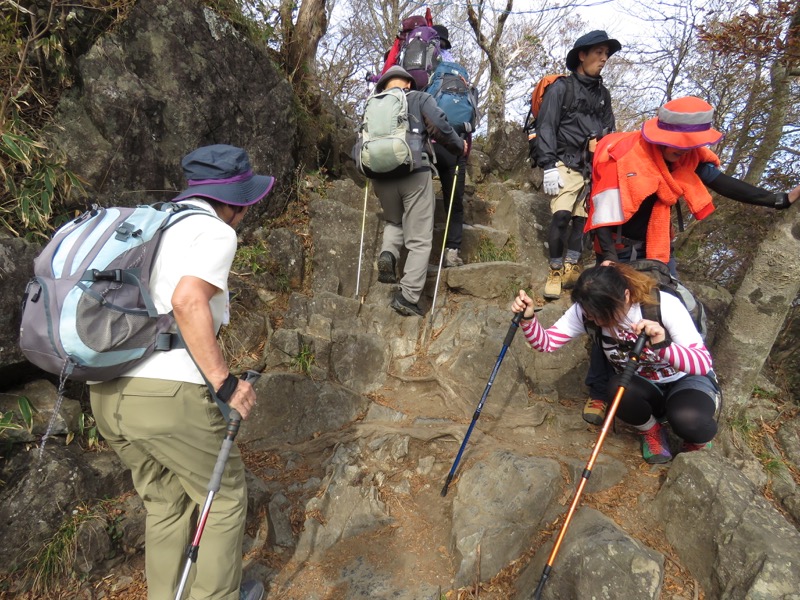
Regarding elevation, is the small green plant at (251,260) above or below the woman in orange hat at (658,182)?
below

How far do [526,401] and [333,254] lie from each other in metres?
3.18

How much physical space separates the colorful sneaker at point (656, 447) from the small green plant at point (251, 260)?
4.48 meters

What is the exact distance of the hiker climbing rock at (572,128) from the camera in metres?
5.20

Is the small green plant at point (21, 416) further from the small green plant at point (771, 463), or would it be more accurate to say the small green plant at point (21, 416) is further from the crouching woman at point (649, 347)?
the small green plant at point (771, 463)

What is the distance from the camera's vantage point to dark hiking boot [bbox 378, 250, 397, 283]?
5.52 m

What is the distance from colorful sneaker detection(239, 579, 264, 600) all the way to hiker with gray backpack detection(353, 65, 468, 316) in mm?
3282

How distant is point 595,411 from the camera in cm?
427

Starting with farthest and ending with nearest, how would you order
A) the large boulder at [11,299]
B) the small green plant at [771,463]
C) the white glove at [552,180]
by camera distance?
the white glove at [552,180] < the small green plant at [771,463] < the large boulder at [11,299]

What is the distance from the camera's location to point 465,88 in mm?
5910

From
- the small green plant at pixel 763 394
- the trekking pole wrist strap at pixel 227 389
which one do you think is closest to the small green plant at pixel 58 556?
the trekking pole wrist strap at pixel 227 389

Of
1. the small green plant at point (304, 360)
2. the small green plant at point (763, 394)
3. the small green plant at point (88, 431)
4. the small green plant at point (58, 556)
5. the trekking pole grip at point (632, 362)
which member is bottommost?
the small green plant at point (58, 556)

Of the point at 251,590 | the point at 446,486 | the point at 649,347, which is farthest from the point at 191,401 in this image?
the point at 649,347

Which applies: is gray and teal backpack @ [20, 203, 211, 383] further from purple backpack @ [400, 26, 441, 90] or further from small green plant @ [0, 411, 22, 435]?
purple backpack @ [400, 26, 441, 90]

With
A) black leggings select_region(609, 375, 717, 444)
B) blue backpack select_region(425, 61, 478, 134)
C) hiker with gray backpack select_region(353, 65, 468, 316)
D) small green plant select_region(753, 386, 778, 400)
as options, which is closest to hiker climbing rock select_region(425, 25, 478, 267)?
blue backpack select_region(425, 61, 478, 134)
